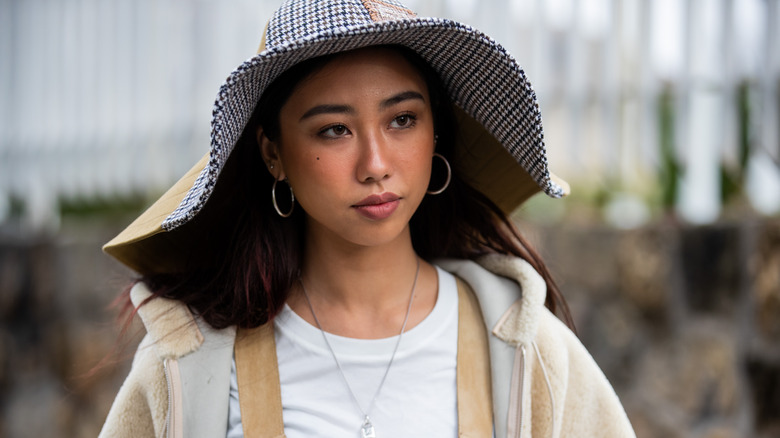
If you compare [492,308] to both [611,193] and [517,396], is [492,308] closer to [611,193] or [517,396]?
[517,396]

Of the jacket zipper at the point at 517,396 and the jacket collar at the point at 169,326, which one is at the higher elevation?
the jacket collar at the point at 169,326

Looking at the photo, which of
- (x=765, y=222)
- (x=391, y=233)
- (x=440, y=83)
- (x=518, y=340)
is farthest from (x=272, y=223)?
(x=765, y=222)

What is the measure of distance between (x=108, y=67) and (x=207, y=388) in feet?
11.0

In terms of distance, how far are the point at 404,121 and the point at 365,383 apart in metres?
0.57

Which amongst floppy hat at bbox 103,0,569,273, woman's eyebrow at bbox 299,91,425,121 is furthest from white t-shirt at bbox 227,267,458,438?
woman's eyebrow at bbox 299,91,425,121

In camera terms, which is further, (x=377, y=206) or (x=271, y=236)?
(x=271, y=236)

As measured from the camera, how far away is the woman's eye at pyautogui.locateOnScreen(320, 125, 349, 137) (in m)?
1.57

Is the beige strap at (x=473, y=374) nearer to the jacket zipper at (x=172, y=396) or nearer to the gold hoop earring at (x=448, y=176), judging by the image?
the gold hoop earring at (x=448, y=176)

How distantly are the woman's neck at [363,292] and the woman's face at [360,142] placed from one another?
0.62 ft

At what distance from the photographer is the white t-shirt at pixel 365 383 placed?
1.64 metres

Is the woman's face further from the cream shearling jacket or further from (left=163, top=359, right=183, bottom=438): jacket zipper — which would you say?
(left=163, top=359, right=183, bottom=438): jacket zipper

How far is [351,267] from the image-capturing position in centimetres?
180

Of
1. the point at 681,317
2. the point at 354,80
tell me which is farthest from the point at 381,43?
the point at 681,317

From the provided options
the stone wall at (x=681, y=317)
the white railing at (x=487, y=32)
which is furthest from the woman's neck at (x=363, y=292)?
the white railing at (x=487, y=32)
